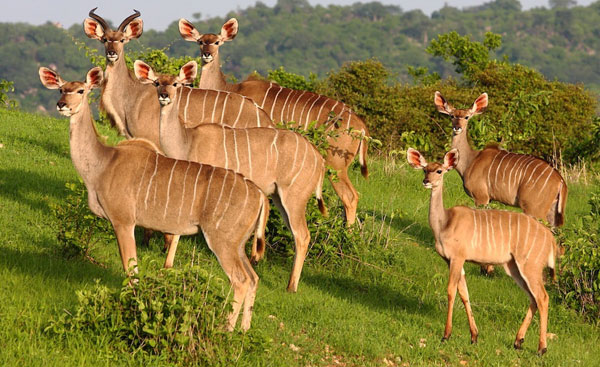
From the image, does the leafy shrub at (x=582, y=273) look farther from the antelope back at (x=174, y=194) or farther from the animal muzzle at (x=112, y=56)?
the animal muzzle at (x=112, y=56)

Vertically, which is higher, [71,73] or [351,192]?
[351,192]

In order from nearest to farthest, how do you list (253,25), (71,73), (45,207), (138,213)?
(138,213)
(45,207)
(71,73)
(253,25)

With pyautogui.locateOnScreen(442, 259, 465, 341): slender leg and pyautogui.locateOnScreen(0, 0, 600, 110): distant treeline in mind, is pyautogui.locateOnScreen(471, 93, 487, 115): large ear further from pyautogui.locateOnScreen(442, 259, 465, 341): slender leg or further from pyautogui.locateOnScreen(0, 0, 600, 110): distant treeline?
pyautogui.locateOnScreen(0, 0, 600, 110): distant treeline

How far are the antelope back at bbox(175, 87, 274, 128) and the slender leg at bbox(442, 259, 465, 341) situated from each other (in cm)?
252

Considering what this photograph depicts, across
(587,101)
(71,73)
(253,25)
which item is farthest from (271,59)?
(587,101)

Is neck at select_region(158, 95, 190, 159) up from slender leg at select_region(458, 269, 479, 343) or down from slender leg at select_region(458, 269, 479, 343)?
up

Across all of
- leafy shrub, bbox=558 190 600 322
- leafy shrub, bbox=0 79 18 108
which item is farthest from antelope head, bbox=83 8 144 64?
leafy shrub, bbox=0 79 18 108

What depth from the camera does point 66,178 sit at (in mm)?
8812

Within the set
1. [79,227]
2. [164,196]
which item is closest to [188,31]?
[79,227]

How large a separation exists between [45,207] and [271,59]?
89.9m

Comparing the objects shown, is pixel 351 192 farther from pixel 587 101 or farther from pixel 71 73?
pixel 71 73

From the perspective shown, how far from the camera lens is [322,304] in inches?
252

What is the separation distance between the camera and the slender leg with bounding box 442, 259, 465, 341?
5899mm

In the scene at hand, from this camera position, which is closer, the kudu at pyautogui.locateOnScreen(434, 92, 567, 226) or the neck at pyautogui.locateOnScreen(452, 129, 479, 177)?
the kudu at pyautogui.locateOnScreen(434, 92, 567, 226)
